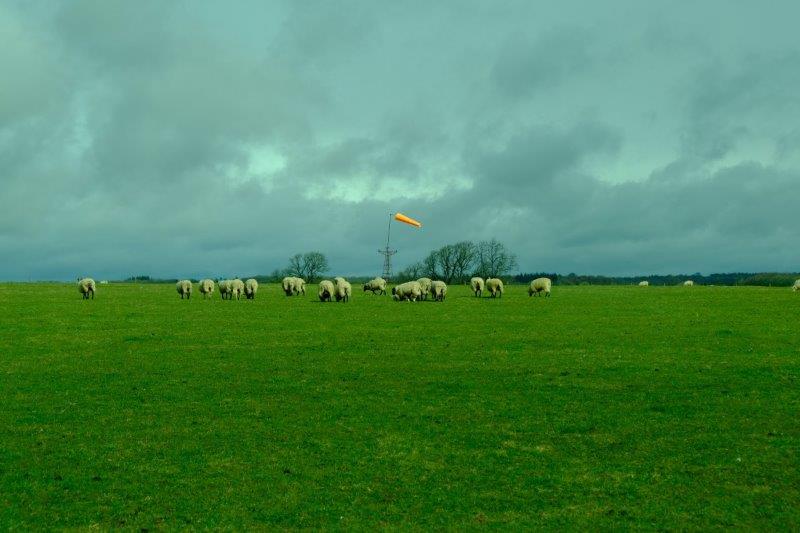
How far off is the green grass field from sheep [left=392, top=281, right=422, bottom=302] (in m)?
26.8

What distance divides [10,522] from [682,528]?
8.29 meters

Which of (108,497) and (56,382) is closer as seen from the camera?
(108,497)

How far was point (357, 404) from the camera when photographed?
13797 mm

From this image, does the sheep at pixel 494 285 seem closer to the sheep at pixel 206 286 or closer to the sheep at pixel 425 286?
the sheep at pixel 425 286

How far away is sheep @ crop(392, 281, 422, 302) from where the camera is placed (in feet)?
166

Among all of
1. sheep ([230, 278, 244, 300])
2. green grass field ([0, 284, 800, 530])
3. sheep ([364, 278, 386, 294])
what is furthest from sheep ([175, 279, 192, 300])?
green grass field ([0, 284, 800, 530])

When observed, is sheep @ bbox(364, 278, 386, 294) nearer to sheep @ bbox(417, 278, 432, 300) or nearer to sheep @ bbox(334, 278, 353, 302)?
sheep @ bbox(417, 278, 432, 300)

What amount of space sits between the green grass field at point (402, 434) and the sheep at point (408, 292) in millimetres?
26821

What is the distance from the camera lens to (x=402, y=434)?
37.7 ft

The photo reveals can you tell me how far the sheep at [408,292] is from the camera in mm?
50500

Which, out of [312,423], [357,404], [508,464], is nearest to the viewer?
[508,464]

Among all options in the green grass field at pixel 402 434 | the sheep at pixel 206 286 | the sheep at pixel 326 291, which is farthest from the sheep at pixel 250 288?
the green grass field at pixel 402 434

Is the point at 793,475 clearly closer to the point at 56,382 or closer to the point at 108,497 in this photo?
Answer: the point at 108,497

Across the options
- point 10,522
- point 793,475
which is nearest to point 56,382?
point 10,522
